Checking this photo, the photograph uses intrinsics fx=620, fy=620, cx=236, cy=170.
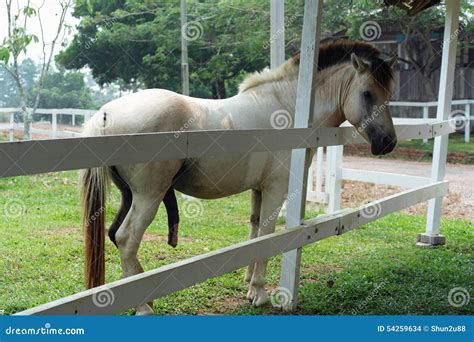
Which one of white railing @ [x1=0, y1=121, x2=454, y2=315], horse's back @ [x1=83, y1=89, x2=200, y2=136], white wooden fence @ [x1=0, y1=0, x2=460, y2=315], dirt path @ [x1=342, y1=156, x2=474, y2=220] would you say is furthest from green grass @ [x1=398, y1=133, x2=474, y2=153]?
horse's back @ [x1=83, y1=89, x2=200, y2=136]

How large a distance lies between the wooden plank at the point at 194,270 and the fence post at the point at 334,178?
299cm

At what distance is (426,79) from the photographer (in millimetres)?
16078

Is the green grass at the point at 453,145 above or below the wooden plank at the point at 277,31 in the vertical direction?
below

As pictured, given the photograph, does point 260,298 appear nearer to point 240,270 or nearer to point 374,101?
point 240,270

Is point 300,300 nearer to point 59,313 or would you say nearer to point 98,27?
point 59,313

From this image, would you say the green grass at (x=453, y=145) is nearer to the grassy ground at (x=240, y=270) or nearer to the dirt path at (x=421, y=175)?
the dirt path at (x=421, y=175)

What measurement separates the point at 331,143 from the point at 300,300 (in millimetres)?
1069

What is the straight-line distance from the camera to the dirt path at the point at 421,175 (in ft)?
27.7

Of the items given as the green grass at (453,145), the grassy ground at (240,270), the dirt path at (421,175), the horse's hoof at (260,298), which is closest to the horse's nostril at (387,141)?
the grassy ground at (240,270)

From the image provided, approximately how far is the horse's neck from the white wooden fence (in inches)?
11.3

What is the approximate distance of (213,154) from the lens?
2.88m

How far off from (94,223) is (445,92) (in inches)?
148

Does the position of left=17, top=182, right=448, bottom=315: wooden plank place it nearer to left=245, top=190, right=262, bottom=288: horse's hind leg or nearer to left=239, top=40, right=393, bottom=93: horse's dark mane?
left=245, top=190, right=262, bottom=288: horse's hind leg

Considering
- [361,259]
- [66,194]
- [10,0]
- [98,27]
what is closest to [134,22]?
[98,27]
